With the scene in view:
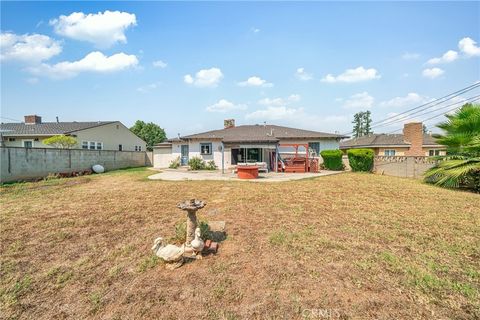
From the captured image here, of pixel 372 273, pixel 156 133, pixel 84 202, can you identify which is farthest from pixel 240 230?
pixel 156 133

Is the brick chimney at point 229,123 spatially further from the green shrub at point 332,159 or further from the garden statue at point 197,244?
the garden statue at point 197,244

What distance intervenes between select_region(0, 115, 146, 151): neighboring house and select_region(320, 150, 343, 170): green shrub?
19.9m

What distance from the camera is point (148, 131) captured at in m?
49.5

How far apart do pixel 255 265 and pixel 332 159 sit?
1597 centimetres

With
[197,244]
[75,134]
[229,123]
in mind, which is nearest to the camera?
[197,244]

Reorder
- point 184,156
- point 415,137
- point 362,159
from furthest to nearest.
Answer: point 184,156
point 415,137
point 362,159

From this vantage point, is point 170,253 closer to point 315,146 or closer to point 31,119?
point 315,146

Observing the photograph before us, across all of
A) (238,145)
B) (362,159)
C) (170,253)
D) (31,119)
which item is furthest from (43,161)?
(362,159)

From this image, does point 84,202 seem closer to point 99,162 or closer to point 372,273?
point 372,273

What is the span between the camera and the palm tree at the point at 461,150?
8977 millimetres

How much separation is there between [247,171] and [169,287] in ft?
33.2

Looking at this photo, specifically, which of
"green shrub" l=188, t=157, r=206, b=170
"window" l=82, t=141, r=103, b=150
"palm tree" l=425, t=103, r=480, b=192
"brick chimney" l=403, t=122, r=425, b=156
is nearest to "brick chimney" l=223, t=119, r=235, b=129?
"green shrub" l=188, t=157, r=206, b=170

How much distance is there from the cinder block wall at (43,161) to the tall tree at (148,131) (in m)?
31.4

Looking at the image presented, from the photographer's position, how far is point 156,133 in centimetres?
5016
